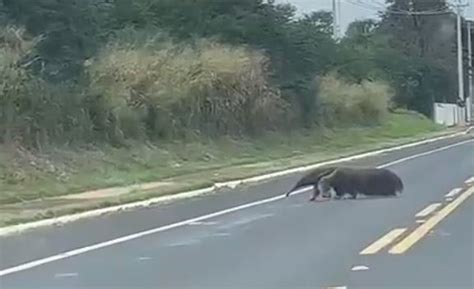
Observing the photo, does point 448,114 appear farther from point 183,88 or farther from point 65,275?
point 65,275

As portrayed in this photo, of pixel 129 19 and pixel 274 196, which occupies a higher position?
pixel 129 19

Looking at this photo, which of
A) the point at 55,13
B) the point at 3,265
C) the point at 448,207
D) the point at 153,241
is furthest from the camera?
the point at 55,13

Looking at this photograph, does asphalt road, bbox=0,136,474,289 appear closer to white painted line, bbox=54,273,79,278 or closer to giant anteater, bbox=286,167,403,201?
white painted line, bbox=54,273,79,278

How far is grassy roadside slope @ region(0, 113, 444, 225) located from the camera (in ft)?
71.8

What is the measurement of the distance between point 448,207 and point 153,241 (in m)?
6.00

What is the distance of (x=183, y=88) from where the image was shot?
38281 mm

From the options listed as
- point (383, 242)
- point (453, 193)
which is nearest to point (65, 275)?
point (383, 242)

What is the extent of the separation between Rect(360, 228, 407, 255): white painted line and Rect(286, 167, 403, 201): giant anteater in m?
5.23

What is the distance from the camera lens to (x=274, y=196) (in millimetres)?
23594

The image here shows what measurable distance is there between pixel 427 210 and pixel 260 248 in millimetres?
5311

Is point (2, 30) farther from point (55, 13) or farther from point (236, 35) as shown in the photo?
point (236, 35)

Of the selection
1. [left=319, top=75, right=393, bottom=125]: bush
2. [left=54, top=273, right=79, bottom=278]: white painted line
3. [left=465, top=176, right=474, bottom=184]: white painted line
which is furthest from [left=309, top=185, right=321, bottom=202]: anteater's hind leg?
[left=319, top=75, right=393, bottom=125]: bush

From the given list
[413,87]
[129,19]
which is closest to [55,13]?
[129,19]

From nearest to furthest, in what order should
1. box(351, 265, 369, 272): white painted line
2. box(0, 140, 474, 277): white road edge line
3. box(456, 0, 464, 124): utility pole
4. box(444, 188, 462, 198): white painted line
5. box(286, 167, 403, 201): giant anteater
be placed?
1. box(351, 265, 369, 272): white painted line
2. box(0, 140, 474, 277): white road edge line
3. box(286, 167, 403, 201): giant anteater
4. box(444, 188, 462, 198): white painted line
5. box(456, 0, 464, 124): utility pole
